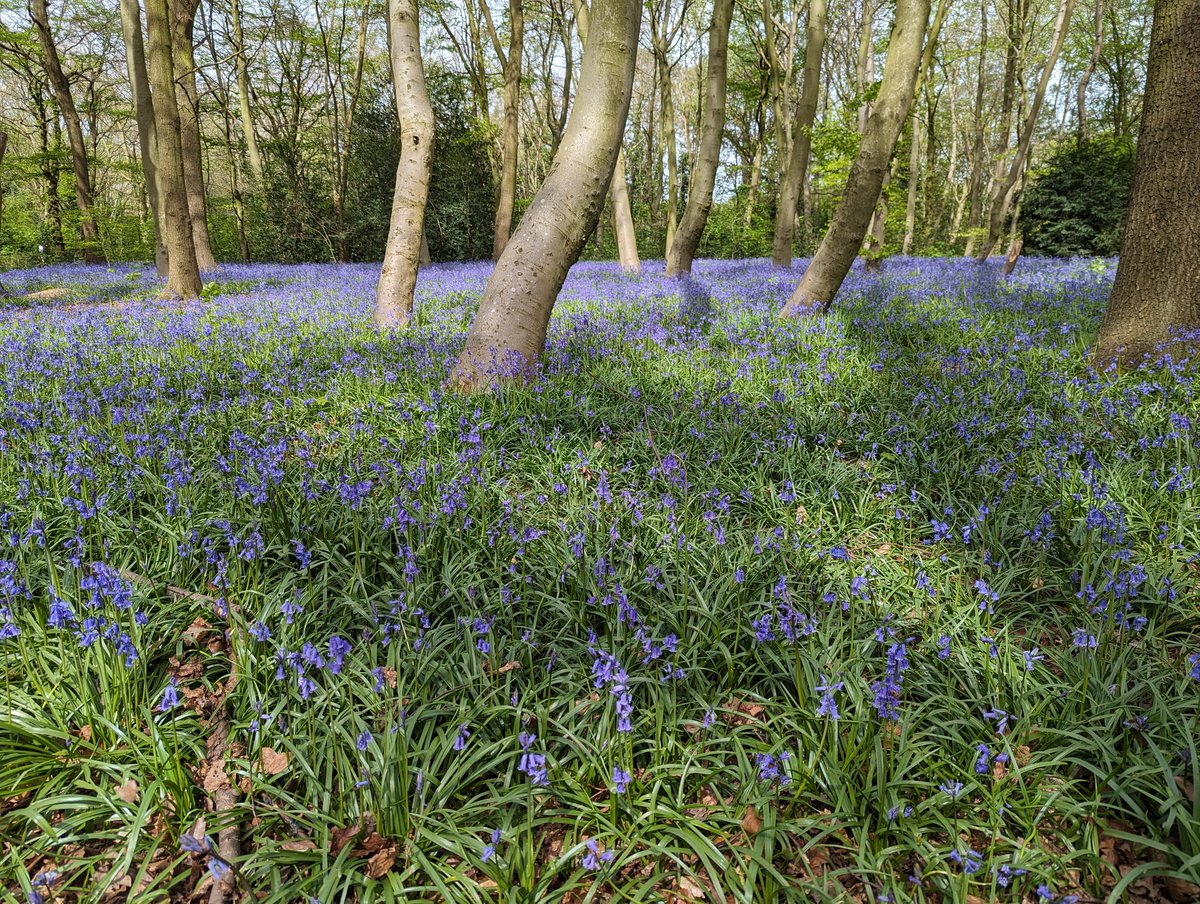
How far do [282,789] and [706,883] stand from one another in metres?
1.26

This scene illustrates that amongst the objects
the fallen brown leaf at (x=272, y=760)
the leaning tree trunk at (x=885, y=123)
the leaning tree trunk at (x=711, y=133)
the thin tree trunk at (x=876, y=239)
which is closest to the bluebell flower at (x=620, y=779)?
the fallen brown leaf at (x=272, y=760)

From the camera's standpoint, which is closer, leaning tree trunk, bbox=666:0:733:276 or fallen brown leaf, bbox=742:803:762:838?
fallen brown leaf, bbox=742:803:762:838

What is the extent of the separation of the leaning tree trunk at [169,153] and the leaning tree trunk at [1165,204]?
1246 cm

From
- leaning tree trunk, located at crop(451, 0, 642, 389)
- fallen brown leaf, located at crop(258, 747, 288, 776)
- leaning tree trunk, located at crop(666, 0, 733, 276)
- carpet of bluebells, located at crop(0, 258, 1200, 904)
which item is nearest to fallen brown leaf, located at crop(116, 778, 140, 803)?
carpet of bluebells, located at crop(0, 258, 1200, 904)

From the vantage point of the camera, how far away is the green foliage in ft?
59.9

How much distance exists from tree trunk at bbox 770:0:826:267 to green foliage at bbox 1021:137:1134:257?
9830mm

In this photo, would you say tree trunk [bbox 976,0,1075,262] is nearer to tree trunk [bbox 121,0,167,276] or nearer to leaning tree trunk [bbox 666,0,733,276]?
leaning tree trunk [bbox 666,0,733,276]

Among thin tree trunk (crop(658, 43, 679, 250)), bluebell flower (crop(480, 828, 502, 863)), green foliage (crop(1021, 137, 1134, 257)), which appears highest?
thin tree trunk (crop(658, 43, 679, 250))

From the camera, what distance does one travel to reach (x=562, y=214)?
197 inches

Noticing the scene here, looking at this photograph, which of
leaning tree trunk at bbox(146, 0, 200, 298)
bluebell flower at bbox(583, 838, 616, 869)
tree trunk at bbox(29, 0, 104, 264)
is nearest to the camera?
bluebell flower at bbox(583, 838, 616, 869)

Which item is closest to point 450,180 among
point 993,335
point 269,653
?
point 993,335

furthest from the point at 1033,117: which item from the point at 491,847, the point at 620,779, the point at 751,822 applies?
the point at 491,847

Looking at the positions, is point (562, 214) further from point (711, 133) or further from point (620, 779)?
point (711, 133)

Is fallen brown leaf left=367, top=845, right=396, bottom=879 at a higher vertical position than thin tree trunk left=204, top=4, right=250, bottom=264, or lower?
lower
